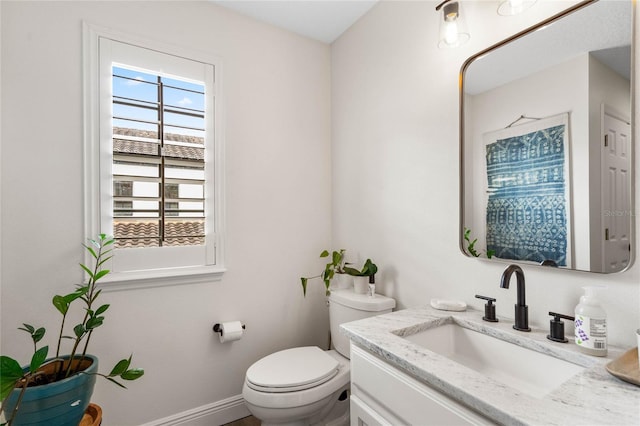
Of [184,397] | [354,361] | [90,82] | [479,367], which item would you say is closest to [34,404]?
[184,397]

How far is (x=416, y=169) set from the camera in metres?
1.55

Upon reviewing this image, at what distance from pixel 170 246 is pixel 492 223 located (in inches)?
61.6

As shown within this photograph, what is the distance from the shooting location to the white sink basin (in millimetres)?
914

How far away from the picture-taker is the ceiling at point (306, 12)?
1.80 m

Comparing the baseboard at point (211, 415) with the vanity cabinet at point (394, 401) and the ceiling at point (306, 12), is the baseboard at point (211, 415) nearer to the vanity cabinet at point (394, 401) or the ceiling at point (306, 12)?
the vanity cabinet at point (394, 401)

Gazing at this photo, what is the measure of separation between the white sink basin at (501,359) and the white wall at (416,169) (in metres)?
0.17

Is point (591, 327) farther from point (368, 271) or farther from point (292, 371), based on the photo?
point (292, 371)

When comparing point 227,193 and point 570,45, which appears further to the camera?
point 227,193

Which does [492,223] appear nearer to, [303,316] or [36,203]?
[303,316]

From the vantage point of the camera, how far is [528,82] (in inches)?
44.3

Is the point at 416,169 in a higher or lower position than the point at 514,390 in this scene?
higher

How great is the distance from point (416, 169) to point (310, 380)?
1122 mm

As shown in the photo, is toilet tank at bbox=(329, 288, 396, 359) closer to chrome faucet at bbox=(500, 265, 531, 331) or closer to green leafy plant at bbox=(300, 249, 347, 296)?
green leafy plant at bbox=(300, 249, 347, 296)

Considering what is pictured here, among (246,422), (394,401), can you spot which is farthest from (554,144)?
(246,422)
